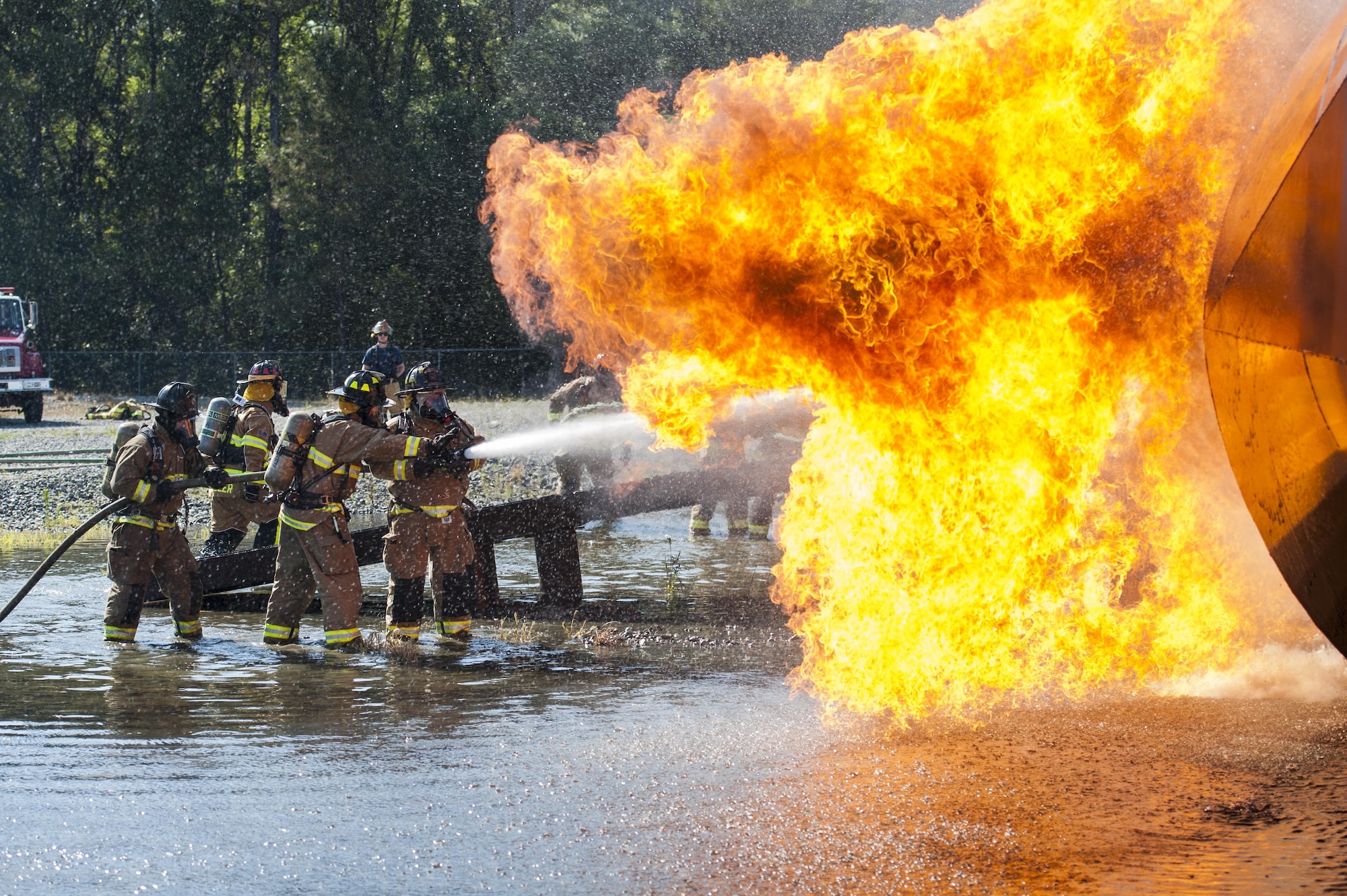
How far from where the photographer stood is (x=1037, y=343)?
6.92m

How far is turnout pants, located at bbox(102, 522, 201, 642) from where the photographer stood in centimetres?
929

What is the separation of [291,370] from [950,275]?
2641cm

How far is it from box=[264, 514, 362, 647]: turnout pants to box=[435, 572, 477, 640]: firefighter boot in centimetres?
64

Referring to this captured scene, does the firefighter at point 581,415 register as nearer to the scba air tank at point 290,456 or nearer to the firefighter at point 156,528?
the firefighter at point 156,528

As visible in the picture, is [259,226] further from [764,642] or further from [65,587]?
[764,642]

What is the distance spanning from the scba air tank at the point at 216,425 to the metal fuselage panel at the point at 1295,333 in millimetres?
8341

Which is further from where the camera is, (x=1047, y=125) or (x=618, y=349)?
(x=618, y=349)

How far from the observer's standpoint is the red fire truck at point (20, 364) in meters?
27.4

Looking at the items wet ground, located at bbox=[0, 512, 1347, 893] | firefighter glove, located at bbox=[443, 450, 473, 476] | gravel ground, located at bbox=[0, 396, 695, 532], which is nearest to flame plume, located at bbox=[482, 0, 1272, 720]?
wet ground, located at bbox=[0, 512, 1347, 893]

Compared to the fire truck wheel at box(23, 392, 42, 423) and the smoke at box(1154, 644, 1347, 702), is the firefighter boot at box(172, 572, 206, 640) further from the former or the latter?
the fire truck wheel at box(23, 392, 42, 423)

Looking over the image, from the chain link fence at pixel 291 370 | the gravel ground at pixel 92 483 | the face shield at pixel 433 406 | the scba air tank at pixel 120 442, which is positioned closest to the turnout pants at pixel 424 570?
the face shield at pixel 433 406

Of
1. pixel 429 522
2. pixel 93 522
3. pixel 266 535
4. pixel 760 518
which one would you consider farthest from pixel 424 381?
pixel 760 518

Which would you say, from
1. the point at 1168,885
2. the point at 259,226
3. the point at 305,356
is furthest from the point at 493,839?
the point at 259,226

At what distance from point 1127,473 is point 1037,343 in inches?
89.5
